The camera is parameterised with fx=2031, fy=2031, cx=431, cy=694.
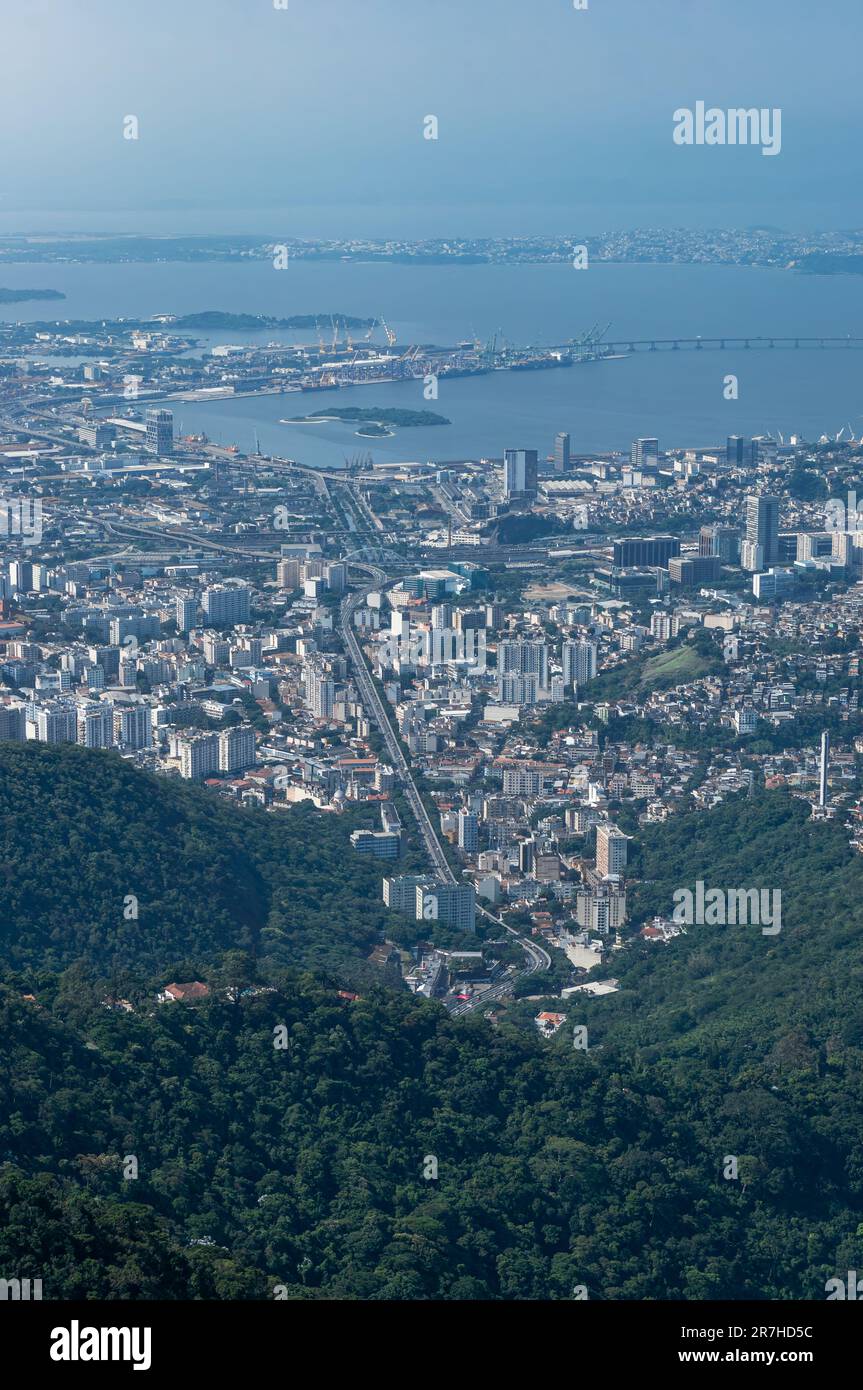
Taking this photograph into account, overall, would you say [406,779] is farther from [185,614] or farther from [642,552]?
[642,552]

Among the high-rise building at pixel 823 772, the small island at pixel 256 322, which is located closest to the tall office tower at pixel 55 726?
the high-rise building at pixel 823 772

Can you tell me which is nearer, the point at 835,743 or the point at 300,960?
the point at 300,960

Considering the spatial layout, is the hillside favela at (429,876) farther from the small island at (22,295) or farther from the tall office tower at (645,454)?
the small island at (22,295)

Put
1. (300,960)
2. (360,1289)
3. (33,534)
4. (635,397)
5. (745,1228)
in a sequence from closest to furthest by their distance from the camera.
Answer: (360,1289)
(745,1228)
(300,960)
(33,534)
(635,397)

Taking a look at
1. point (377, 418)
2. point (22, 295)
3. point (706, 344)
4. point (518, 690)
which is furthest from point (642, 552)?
point (22, 295)

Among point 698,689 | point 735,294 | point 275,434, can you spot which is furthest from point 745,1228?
point 735,294
